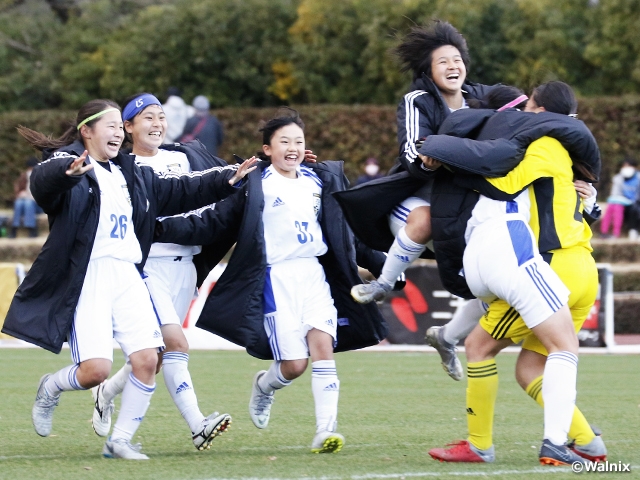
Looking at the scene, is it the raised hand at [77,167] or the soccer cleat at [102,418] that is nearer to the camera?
the raised hand at [77,167]

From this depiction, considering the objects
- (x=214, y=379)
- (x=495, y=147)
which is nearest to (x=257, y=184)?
(x=495, y=147)

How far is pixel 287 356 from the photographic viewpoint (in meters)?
7.03

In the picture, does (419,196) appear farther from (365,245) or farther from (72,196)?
(72,196)

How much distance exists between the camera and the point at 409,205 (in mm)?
6945

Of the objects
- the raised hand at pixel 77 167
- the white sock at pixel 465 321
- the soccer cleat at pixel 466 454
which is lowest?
the soccer cleat at pixel 466 454

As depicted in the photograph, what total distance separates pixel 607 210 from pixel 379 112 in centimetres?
482

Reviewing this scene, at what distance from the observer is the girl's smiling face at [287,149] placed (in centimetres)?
713

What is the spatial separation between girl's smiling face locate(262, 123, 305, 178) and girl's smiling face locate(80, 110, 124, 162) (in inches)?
41.4

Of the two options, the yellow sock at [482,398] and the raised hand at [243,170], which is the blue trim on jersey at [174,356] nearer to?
the raised hand at [243,170]

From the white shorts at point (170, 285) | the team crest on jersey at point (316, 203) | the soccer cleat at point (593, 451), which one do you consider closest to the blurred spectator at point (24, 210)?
the white shorts at point (170, 285)

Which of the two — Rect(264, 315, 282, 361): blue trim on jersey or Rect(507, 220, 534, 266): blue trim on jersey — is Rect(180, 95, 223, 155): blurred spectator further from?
Rect(507, 220, 534, 266): blue trim on jersey

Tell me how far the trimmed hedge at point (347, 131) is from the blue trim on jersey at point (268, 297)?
13.4 metres

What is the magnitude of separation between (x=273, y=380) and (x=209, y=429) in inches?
31.4

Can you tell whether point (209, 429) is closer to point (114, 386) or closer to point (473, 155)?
point (114, 386)
